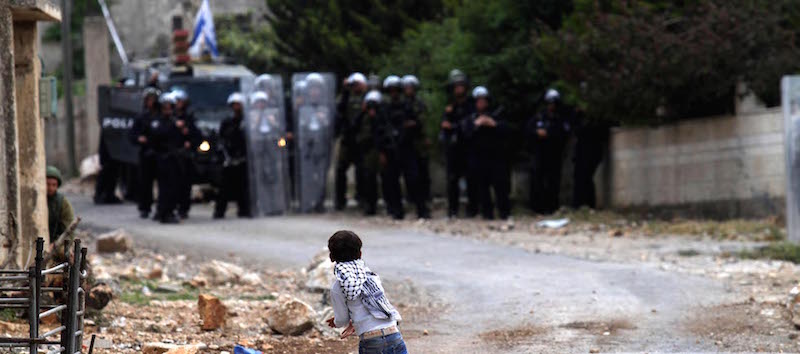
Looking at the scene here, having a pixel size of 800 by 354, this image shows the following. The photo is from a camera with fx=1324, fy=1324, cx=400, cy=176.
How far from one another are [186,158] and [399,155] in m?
2.90

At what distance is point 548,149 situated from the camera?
61.4 ft

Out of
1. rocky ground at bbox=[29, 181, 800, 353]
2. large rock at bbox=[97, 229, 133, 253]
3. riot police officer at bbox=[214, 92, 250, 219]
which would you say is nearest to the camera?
rocky ground at bbox=[29, 181, 800, 353]

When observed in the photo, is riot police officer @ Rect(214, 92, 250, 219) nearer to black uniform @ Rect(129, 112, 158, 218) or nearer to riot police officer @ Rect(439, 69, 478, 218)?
black uniform @ Rect(129, 112, 158, 218)

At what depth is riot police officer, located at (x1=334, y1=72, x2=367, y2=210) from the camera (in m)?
18.8

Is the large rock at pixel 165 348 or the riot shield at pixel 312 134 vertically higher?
the riot shield at pixel 312 134

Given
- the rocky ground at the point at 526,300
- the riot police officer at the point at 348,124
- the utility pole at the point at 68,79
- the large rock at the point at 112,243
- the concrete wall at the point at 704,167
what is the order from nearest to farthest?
1. the rocky ground at the point at 526,300
2. the large rock at the point at 112,243
3. the concrete wall at the point at 704,167
4. the riot police officer at the point at 348,124
5. the utility pole at the point at 68,79

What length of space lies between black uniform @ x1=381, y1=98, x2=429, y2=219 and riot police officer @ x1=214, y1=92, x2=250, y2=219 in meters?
2.01

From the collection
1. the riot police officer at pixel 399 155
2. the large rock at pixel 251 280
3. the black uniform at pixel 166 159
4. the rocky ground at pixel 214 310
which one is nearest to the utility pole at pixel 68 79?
the black uniform at pixel 166 159

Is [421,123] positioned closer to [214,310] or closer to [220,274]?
[220,274]

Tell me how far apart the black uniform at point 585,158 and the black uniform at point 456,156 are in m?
1.65

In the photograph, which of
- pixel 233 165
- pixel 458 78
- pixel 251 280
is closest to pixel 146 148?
pixel 233 165

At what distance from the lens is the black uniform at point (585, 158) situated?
18.9m

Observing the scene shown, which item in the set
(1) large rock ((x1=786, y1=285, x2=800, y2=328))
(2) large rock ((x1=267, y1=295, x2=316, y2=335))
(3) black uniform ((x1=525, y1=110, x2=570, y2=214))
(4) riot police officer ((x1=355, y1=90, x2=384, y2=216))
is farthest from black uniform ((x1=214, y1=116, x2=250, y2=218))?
(1) large rock ((x1=786, y1=285, x2=800, y2=328))

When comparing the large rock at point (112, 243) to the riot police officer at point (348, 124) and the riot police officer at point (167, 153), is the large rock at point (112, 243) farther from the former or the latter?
the riot police officer at point (348, 124)
